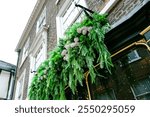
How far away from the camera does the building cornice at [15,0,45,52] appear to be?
36.9ft

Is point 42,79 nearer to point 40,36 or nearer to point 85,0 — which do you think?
point 85,0

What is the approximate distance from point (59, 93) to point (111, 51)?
172 centimetres

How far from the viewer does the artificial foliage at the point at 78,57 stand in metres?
3.70

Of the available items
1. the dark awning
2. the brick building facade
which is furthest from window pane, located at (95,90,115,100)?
the brick building facade

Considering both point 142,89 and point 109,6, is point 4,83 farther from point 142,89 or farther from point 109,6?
point 142,89

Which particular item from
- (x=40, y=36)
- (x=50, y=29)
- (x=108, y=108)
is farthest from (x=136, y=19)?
(x=40, y=36)

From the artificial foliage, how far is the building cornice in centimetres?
727

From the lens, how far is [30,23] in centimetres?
1268

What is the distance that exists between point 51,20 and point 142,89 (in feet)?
21.4

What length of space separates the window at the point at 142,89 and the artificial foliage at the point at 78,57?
1.90ft

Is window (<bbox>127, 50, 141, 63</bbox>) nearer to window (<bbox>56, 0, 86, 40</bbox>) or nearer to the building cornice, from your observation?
window (<bbox>56, 0, 86, 40</bbox>)

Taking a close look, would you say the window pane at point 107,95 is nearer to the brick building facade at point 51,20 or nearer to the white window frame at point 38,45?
the brick building facade at point 51,20

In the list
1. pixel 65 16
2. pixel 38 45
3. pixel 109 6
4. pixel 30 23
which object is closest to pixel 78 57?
pixel 109 6

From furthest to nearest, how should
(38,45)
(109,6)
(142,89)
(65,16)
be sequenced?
(38,45), (65,16), (109,6), (142,89)
